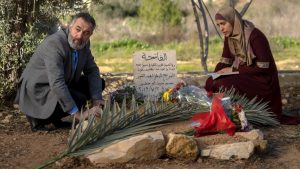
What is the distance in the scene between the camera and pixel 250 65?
579 cm

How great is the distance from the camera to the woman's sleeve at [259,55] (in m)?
5.69

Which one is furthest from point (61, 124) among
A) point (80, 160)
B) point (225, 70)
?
point (225, 70)

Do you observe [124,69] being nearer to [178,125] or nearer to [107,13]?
[178,125]

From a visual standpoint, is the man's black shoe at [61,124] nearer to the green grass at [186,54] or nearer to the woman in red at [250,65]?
the woman in red at [250,65]

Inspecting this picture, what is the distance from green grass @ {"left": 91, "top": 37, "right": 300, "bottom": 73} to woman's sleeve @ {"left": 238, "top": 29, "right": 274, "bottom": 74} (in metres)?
6.99

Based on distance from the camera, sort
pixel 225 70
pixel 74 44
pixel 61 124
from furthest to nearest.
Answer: pixel 225 70 < pixel 61 124 < pixel 74 44

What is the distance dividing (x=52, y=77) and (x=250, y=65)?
2.00 meters

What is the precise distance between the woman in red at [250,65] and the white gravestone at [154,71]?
43 centimetres

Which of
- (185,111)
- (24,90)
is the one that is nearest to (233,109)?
(185,111)

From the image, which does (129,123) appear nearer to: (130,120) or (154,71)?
(130,120)

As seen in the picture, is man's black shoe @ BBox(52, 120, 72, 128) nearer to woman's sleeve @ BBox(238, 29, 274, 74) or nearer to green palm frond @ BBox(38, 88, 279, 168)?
green palm frond @ BBox(38, 88, 279, 168)

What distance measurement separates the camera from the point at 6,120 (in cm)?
582

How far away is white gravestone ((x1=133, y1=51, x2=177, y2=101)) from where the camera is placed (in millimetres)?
5738

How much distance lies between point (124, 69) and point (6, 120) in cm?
731
